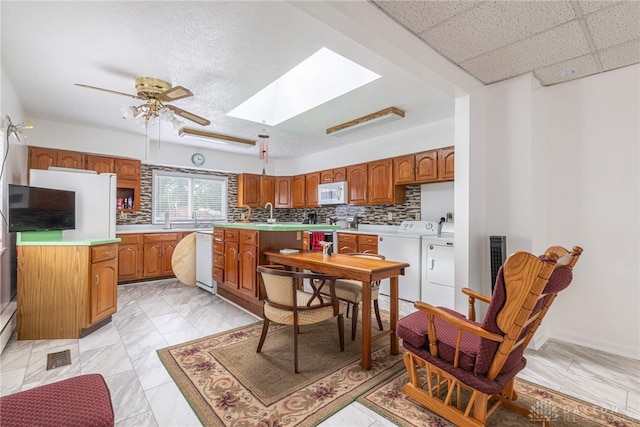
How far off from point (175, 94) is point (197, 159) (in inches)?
131

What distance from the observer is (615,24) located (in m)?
1.83

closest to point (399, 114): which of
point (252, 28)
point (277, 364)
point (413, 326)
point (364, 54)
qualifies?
point (364, 54)

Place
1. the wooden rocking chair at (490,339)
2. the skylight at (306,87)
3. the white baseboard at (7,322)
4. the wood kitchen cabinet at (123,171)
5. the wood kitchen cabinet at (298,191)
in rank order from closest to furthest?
the wooden rocking chair at (490,339) < the white baseboard at (7,322) < the skylight at (306,87) < the wood kitchen cabinet at (123,171) < the wood kitchen cabinet at (298,191)

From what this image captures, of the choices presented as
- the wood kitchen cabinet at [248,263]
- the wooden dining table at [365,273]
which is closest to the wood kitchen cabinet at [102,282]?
the wood kitchen cabinet at [248,263]

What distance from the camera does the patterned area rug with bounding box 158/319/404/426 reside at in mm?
1669

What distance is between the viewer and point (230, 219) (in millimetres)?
6457

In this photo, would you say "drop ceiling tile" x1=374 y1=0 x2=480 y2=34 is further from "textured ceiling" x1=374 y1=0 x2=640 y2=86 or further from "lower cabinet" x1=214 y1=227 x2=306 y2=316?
"lower cabinet" x1=214 y1=227 x2=306 y2=316

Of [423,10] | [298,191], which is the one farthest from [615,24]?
[298,191]

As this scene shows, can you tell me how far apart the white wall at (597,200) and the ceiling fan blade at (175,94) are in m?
3.24

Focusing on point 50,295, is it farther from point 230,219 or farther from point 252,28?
point 230,219

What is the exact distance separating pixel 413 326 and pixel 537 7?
2057 mm

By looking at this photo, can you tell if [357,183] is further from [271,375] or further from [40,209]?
[40,209]

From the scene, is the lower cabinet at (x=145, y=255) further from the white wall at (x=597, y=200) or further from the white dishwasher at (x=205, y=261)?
the white wall at (x=597, y=200)

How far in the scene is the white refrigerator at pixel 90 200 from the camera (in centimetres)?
317
